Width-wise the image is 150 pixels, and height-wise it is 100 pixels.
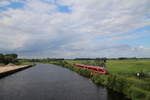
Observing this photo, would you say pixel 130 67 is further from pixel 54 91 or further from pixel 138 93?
pixel 138 93

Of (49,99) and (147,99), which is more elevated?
(147,99)

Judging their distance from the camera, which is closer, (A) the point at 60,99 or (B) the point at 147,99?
(B) the point at 147,99

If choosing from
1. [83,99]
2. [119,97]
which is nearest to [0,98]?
[83,99]

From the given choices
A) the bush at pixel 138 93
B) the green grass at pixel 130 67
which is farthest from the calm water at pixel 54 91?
the green grass at pixel 130 67

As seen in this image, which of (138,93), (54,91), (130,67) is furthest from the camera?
(130,67)

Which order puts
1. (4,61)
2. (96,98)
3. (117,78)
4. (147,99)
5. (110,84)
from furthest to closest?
(4,61) → (110,84) → (117,78) → (96,98) → (147,99)

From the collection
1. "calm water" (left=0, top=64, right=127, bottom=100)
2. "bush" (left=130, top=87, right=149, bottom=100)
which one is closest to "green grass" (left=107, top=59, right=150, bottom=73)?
"calm water" (left=0, top=64, right=127, bottom=100)

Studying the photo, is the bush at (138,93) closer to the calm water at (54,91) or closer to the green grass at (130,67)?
the calm water at (54,91)

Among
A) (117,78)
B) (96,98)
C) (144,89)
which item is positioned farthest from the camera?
(117,78)

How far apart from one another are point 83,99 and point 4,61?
3750 inches

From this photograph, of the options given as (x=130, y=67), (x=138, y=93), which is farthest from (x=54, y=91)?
(x=130, y=67)

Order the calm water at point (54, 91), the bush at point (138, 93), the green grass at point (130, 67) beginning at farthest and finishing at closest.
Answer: the green grass at point (130, 67) < the calm water at point (54, 91) < the bush at point (138, 93)

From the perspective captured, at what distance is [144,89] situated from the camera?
18.0m

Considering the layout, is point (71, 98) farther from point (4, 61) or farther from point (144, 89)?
point (4, 61)
